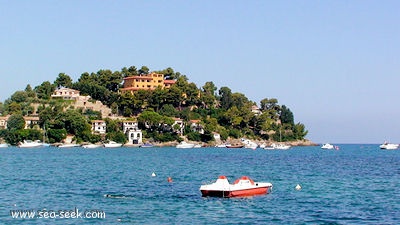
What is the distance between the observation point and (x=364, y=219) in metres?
32.6

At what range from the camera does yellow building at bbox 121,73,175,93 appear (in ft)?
588

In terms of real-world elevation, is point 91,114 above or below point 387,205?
above

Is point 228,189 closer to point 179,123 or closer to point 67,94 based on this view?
point 179,123

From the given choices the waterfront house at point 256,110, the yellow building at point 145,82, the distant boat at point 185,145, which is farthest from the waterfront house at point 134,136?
the waterfront house at point 256,110

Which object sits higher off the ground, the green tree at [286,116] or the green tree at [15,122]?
the green tree at [286,116]

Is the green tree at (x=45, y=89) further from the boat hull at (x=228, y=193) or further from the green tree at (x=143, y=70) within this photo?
the boat hull at (x=228, y=193)

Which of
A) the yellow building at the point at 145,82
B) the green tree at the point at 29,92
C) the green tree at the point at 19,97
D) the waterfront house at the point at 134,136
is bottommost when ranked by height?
the waterfront house at the point at 134,136

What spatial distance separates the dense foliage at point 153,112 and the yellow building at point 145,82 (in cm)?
321

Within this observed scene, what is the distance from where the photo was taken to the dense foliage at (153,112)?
15100cm

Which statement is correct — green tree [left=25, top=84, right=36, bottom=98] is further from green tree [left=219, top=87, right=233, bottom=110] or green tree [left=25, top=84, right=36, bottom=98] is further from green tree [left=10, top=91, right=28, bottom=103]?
green tree [left=219, top=87, right=233, bottom=110]

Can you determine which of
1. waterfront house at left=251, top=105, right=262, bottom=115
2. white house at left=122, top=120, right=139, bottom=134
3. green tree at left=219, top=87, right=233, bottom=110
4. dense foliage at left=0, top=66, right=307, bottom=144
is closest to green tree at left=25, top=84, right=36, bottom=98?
dense foliage at left=0, top=66, right=307, bottom=144

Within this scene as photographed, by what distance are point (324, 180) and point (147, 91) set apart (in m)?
117

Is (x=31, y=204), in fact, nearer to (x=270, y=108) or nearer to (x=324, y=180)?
(x=324, y=180)

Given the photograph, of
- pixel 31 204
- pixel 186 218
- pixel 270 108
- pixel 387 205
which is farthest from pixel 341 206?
pixel 270 108
